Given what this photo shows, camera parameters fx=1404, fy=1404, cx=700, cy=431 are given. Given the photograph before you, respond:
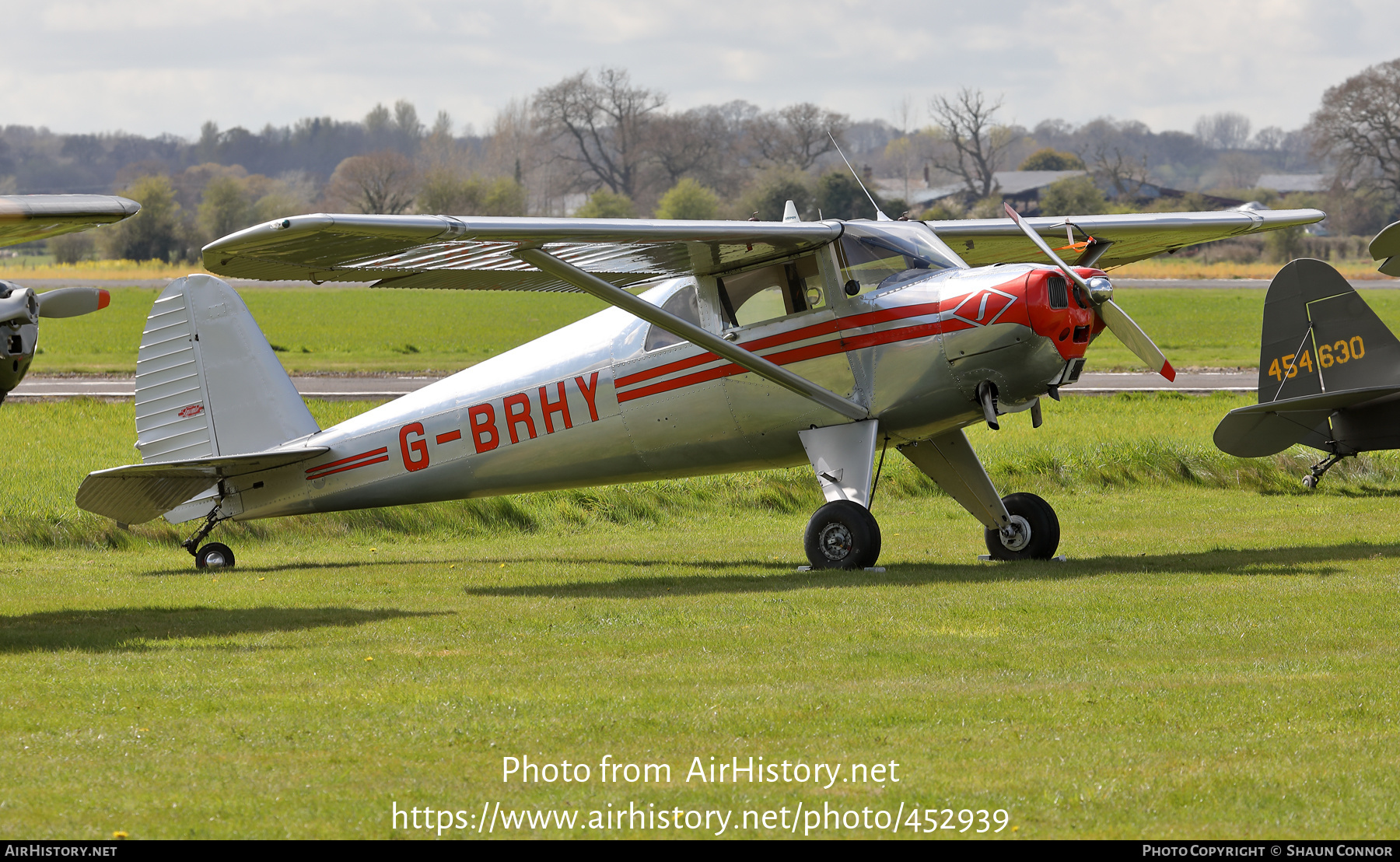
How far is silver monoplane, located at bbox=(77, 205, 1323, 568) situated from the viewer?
11.0 meters

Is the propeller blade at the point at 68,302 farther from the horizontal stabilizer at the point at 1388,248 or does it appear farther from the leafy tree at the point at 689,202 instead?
the leafy tree at the point at 689,202

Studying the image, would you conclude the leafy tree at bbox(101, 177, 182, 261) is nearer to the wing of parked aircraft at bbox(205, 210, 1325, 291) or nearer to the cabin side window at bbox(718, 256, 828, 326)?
the wing of parked aircraft at bbox(205, 210, 1325, 291)

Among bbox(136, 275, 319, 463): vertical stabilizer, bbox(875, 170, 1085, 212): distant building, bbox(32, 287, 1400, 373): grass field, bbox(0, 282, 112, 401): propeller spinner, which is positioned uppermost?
bbox(875, 170, 1085, 212): distant building

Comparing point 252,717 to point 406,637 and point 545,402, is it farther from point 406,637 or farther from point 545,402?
point 545,402

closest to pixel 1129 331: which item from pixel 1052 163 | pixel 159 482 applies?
pixel 159 482

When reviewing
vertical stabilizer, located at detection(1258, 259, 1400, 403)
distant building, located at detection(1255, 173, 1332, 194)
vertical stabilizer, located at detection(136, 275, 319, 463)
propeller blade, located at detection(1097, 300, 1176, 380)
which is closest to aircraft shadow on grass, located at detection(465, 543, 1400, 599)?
propeller blade, located at detection(1097, 300, 1176, 380)

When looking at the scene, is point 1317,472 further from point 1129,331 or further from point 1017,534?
point 1129,331

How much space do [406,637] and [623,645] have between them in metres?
1.44

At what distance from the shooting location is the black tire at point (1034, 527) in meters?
12.2

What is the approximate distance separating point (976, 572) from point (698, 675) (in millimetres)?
4688

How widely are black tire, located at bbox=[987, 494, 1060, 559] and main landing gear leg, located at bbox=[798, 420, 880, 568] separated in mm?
1496

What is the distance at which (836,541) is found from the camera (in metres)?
11.5

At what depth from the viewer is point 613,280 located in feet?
44.1

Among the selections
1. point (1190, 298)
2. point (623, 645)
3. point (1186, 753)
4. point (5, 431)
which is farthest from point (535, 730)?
point (1190, 298)
